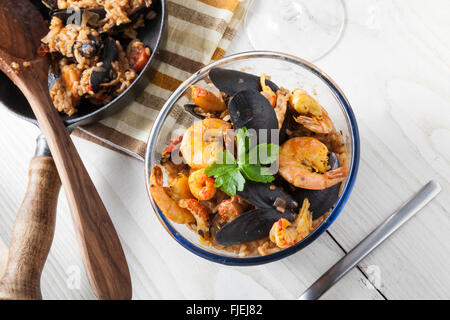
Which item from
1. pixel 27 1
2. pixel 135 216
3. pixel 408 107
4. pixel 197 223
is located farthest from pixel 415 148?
pixel 27 1

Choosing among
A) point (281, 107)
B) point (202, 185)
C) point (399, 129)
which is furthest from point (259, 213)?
point (399, 129)

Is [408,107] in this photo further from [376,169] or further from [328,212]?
[328,212]

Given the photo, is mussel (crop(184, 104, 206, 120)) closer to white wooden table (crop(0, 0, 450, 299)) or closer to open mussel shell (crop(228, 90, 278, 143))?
open mussel shell (crop(228, 90, 278, 143))

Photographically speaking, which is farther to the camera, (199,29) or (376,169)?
(199,29)

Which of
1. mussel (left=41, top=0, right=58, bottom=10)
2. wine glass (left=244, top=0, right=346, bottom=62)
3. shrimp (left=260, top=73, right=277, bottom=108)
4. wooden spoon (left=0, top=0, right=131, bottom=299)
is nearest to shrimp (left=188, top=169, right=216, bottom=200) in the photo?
shrimp (left=260, top=73, right=277, bottom=108)

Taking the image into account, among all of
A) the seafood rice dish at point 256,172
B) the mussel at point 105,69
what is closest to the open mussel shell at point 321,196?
the seafood rice dish at point 256,172
